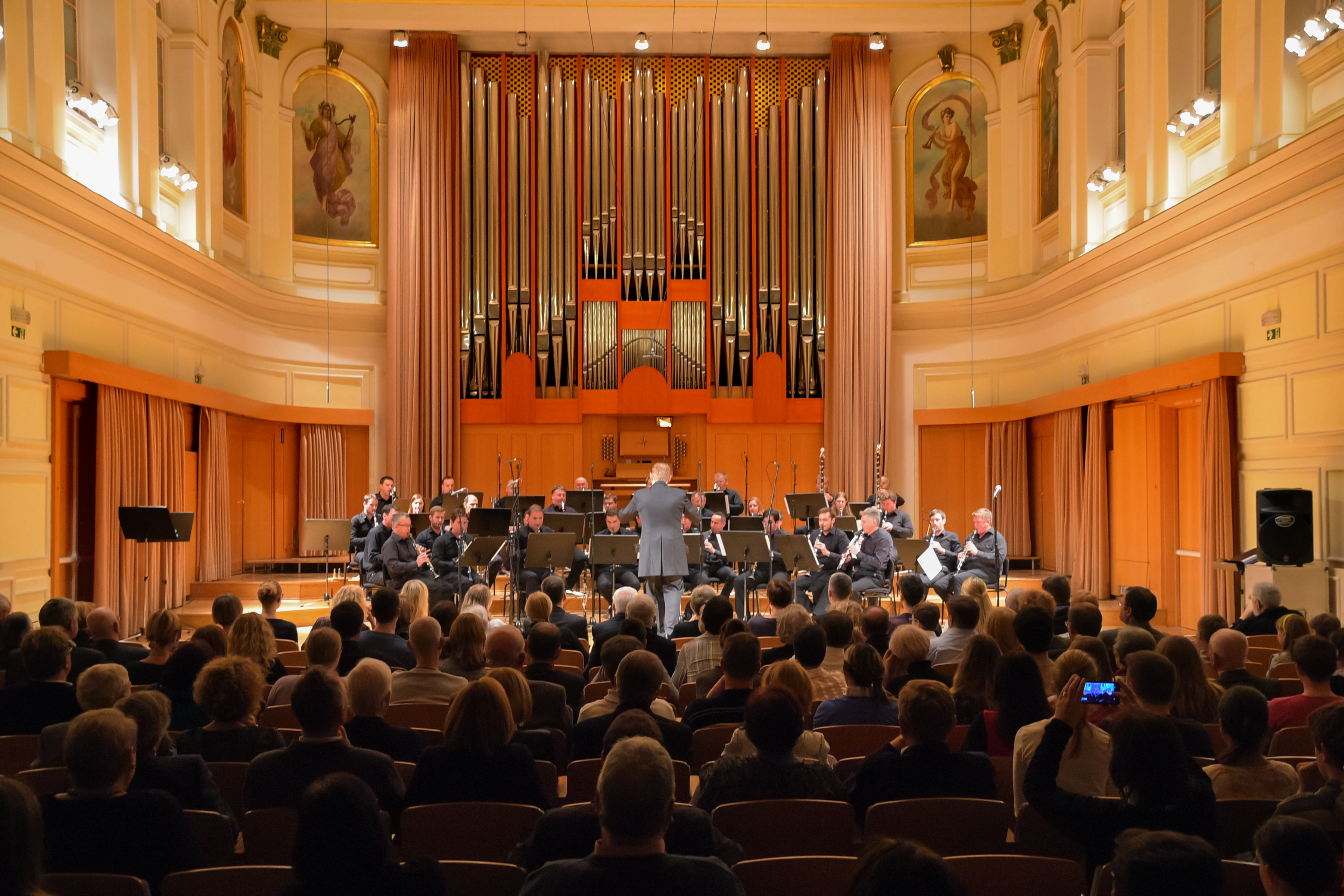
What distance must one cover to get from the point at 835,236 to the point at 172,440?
29.9 ft

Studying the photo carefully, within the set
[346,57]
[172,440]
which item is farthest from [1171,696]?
[346,57]

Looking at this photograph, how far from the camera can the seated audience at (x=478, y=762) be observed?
10.4 feet

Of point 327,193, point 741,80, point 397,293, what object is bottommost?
point 397,293

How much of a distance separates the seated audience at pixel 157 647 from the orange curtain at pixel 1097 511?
9.62 meters

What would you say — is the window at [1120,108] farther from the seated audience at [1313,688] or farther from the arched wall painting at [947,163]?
the seated audience at [1313,688]

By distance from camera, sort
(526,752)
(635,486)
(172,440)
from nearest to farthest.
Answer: (526,752) < (172,440) < (635,486)

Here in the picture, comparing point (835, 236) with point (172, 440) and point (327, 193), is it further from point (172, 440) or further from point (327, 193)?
point (172, 440)

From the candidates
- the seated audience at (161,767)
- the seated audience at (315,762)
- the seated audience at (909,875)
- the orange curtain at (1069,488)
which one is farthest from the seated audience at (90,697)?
the orange curtain at (1069,488)

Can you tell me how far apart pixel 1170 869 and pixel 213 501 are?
12044 mm

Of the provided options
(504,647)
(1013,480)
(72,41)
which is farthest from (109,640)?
(1013,480)

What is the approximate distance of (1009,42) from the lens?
1455cm

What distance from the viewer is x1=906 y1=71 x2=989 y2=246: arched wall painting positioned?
1505cm

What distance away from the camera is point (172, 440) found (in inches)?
434

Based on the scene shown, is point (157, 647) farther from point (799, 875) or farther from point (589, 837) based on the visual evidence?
point (799, 875)
